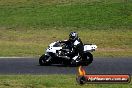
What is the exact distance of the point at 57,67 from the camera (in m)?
22.5

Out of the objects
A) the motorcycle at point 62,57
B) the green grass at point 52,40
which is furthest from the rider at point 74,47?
the green grass at point 52,40

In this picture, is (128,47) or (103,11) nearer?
(128,47)

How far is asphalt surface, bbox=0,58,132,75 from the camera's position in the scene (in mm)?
20594

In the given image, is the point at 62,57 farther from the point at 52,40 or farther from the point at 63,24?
the point at 63,24

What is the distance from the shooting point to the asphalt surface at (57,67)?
20594 millimetres

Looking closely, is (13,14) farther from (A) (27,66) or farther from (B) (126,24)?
(A) (27,66)

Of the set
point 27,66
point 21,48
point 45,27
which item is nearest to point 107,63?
point 27,66

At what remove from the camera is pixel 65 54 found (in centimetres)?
2317

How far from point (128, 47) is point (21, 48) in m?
6.92

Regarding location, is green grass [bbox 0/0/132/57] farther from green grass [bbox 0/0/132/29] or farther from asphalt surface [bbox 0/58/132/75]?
asphalt surface [bbox 0/58/132/75]

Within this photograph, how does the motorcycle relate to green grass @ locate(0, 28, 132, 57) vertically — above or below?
above

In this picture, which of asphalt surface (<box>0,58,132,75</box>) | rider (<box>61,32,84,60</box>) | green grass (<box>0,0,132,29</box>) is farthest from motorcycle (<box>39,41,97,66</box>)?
green grass (<box>0,0,132,29</box>)

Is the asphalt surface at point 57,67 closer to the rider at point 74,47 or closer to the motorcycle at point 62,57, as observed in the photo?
the motorcycle at point 62,57

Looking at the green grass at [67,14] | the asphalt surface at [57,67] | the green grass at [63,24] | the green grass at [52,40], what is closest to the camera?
the asphalt surface at [57,67]
